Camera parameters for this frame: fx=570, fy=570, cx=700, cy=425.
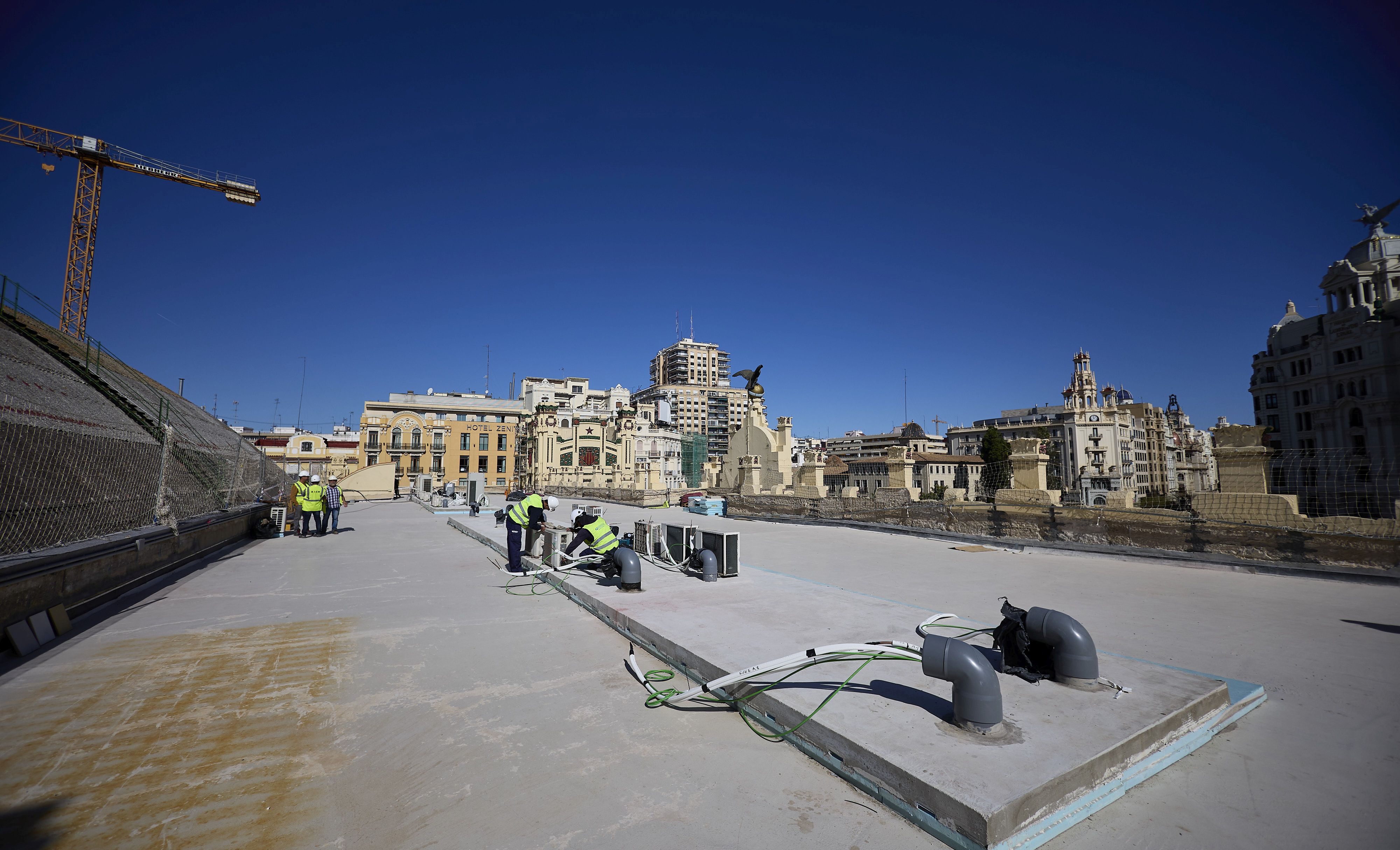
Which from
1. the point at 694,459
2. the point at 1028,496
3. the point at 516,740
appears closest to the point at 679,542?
the point at 516,740

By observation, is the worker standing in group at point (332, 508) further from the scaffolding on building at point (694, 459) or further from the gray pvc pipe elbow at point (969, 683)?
the scaffolding on building at point (694, 459)

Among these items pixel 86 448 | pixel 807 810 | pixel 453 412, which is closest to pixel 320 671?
pixel 807 810

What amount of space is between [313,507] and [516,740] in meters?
16.0

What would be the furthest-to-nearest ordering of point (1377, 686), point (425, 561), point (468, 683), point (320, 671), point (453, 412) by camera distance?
point (453, 412) < point (425, 561) < point (320, 671) < point (468, 683) < point (1377, 686)

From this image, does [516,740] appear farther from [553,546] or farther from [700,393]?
[700,393]

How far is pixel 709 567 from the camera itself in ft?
27.0

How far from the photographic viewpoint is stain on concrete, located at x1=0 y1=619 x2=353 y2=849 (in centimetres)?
288

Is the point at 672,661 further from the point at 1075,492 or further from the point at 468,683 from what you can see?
the point at 1075,492

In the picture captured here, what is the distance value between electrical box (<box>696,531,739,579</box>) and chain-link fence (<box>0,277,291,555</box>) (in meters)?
8.06

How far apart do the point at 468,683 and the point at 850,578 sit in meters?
6.46

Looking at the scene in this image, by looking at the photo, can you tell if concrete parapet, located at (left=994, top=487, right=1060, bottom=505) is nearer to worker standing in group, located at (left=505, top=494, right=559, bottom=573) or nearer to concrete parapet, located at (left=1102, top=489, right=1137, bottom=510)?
concrete parapet, located at (left=1102, top=489, right=1137, bottom=510)

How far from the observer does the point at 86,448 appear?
848 centimetres

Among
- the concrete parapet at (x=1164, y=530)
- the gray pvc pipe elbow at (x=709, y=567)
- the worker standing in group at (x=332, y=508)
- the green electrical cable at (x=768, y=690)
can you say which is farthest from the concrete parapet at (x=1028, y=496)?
the worker standing in group at (x=332, y=508)

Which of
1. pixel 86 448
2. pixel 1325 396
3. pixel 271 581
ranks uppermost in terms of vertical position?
pixel 1325 396
